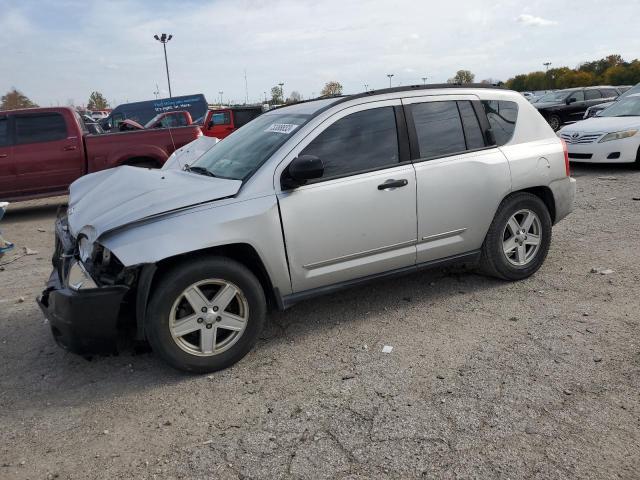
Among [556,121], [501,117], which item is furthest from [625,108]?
[556,121]

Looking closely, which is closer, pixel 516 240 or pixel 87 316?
pixel 87 316

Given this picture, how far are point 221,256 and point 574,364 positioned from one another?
2364 mm

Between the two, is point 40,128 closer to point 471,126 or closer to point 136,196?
point 136,196

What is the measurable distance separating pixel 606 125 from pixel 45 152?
34.6 ft

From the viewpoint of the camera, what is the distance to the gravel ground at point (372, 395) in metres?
2.65

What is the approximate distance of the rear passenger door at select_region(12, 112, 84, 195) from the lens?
9484mm

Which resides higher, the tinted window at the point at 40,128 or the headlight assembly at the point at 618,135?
the tinted window at the point at 40,128

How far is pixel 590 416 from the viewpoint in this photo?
2.89 m

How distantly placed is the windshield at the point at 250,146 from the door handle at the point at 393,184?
75 cm

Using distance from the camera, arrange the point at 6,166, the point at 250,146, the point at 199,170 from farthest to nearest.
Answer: the point at 6,166 → the point at 199,170 → the point at 250,146

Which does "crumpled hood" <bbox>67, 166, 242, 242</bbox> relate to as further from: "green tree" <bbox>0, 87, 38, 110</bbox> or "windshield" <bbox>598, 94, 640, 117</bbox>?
"green tree" <bbox>0, 87, 38, 110</bbox>

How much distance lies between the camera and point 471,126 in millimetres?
4566

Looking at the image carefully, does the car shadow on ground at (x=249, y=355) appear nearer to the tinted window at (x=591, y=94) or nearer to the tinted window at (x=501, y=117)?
the tinted window at (x=501, y=117)

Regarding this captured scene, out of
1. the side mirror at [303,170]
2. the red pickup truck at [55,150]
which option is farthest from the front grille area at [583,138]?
the side mirror at [303,170]
